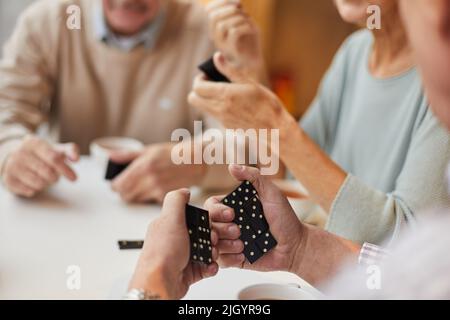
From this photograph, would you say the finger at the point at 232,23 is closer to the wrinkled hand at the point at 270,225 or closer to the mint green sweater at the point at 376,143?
the mint green sweater at the point at 376,143

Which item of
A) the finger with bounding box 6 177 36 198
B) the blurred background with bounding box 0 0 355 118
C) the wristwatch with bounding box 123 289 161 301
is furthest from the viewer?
the blurred background with bounding box 0 0 355 118

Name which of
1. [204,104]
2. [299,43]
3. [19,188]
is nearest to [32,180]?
[19,188]

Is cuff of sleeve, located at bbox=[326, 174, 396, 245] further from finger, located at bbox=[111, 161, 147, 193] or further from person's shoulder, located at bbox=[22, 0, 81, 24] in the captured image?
person's shoulder, located at bbox=[22, 0, 81, 24]

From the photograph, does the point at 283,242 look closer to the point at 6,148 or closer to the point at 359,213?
the point at 359,213

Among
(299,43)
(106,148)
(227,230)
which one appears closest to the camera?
(227,230)

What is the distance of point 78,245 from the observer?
798 millimetres

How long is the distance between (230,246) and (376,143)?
39cm

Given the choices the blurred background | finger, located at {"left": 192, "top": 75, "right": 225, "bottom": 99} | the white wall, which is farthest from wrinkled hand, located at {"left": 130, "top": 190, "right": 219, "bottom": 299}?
the blurred background

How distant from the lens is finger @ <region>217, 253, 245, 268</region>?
2.06ft

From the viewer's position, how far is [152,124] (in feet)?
4.26

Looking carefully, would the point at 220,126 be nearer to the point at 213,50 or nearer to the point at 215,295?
the point at 213,50

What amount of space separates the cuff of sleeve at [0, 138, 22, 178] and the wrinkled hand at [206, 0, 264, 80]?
40 cm

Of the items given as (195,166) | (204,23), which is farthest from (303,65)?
(195,166)
